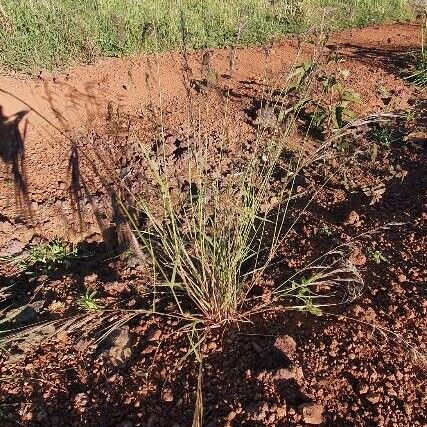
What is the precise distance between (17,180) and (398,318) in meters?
2.40

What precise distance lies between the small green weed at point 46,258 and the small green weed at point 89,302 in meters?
0.48

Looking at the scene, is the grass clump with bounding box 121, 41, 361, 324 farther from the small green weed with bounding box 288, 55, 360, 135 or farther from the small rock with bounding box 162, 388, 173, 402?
the small green weed with bounding box 288, 55, 360, 135

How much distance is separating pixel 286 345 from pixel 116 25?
321 cm

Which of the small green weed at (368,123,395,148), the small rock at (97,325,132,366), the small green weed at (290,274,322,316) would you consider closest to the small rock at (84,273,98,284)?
the small rock at (97,325,132,366)

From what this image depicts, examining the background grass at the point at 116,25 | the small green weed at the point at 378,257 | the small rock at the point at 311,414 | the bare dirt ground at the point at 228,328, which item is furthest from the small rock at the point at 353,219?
the background grass at the point at 116,25

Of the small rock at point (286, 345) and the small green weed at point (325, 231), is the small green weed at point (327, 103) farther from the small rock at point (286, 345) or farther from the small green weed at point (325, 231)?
the small rock at point (286, 345)

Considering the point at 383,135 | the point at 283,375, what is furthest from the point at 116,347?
the point at 383,135

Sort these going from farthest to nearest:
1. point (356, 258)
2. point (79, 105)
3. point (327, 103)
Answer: point (79, 105)
point (327, 103)
point (356, 258)

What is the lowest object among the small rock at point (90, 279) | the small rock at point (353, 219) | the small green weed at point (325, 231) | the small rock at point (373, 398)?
the small rock at point (373, 398)

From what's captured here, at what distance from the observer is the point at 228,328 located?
6.50ft

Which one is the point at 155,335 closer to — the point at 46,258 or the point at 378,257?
the point at 46,258

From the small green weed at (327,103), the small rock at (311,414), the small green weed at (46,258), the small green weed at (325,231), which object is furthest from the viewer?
the small green weed at (327,103)

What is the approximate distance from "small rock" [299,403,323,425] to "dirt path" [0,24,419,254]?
1.58 m

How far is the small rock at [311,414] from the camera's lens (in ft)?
5.34
